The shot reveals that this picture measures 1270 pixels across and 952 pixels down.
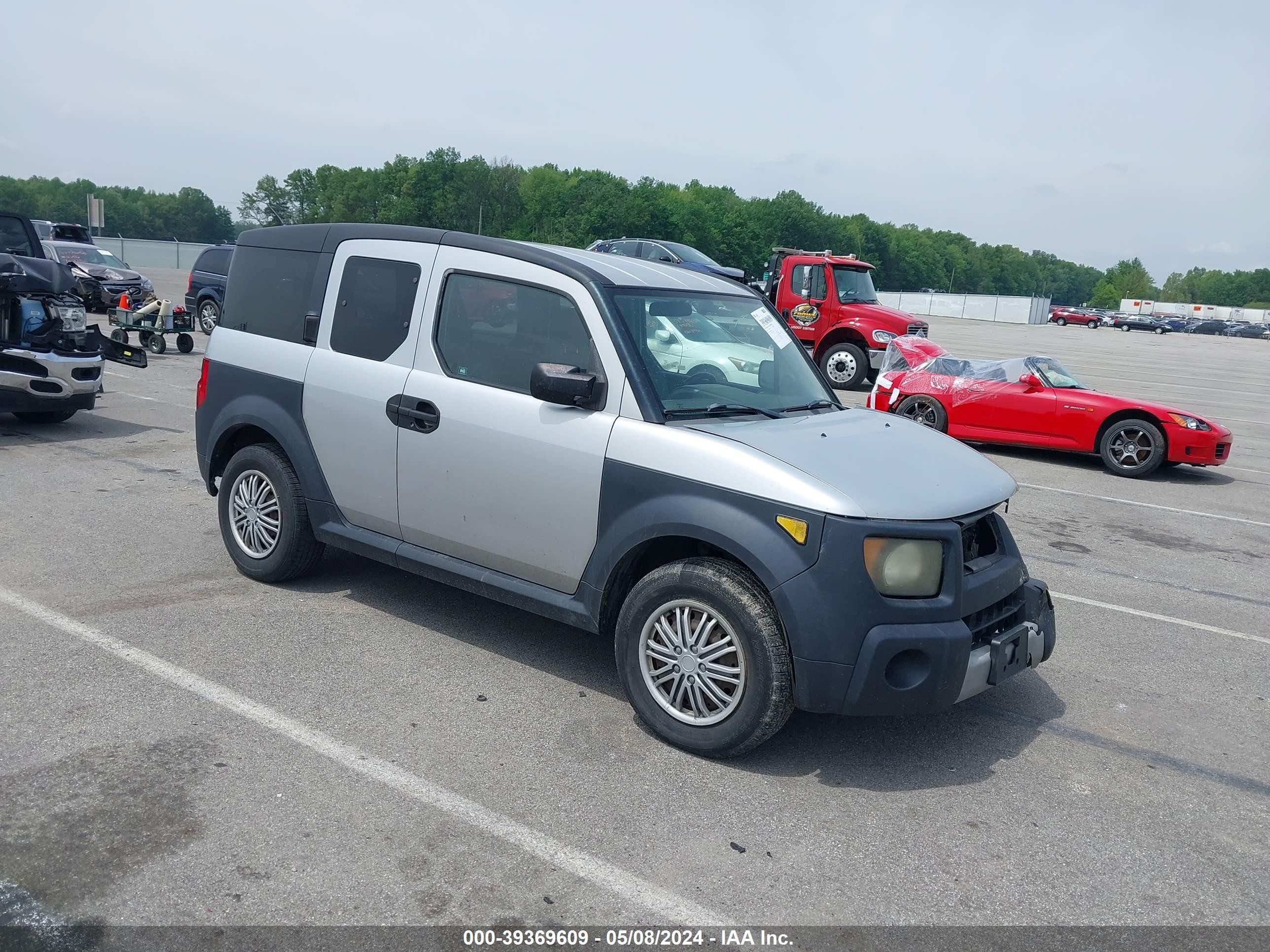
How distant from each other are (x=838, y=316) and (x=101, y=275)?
17.8 meters

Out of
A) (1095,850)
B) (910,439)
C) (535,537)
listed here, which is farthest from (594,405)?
(1095,850)

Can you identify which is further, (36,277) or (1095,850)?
(36,277)

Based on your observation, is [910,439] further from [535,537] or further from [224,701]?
[224,701]

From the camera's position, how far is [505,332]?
15.9 feet

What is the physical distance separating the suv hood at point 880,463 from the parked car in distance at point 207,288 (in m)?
19.3

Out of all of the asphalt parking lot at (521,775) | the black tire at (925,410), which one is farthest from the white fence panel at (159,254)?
the asphalt parking lot at (521,775)

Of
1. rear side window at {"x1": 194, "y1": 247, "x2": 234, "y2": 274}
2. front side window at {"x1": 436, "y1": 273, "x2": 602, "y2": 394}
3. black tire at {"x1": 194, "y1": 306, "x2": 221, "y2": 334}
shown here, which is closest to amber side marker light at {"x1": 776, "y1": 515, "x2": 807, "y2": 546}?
front side window at {"x1": 436, "y1": 273, "x2": 602, "y2": 394}

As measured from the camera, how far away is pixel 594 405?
14.6 feet

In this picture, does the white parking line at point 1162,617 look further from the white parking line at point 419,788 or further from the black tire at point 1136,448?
the black tire at point 1136,448

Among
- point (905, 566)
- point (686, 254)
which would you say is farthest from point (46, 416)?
point (686, 254)

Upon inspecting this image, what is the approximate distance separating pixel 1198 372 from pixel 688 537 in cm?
3230

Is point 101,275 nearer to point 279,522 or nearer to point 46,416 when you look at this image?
point 46,416

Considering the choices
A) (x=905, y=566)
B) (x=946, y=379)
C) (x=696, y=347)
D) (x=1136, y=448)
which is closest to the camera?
(x=905, y=566)

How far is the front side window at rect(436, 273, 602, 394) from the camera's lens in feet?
15.4
